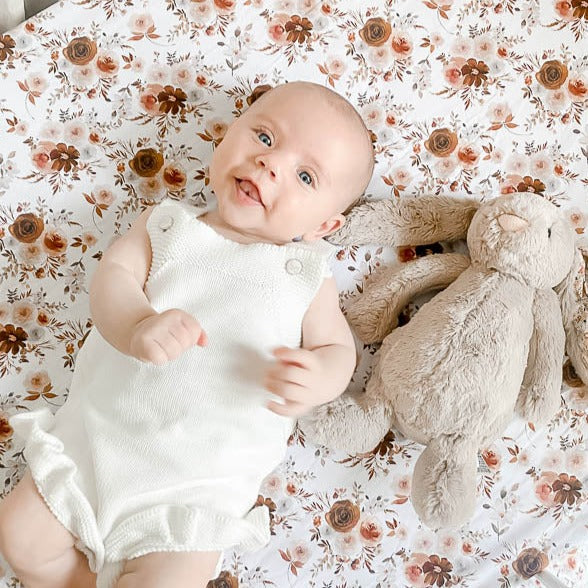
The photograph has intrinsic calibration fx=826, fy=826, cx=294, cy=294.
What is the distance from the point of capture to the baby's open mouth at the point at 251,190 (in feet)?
3.92

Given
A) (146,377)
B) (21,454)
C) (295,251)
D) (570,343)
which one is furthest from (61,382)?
(570,343)

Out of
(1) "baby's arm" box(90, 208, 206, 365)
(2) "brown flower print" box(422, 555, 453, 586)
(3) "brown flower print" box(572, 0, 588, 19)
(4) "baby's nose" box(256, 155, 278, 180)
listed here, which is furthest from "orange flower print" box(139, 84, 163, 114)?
(2) "brown flower print" box(422, 555, 453, 586)

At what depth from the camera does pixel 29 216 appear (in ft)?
4.48

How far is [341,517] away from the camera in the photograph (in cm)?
135

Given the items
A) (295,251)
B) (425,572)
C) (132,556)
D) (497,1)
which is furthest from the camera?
(497,1)

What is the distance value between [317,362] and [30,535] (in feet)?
1.50

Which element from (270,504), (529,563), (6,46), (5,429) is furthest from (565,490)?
(6,46)

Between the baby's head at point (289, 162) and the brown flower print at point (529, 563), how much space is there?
0.66 meters

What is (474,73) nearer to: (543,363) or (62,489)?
(543,363)

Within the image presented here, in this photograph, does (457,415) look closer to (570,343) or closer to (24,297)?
(570,343)

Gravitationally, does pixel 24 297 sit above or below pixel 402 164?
below

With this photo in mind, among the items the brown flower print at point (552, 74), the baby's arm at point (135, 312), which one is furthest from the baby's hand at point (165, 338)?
the brown flower print at point (552, 74)

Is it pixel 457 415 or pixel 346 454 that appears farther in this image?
pixel 346 454

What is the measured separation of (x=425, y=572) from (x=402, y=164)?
692 millimetres
